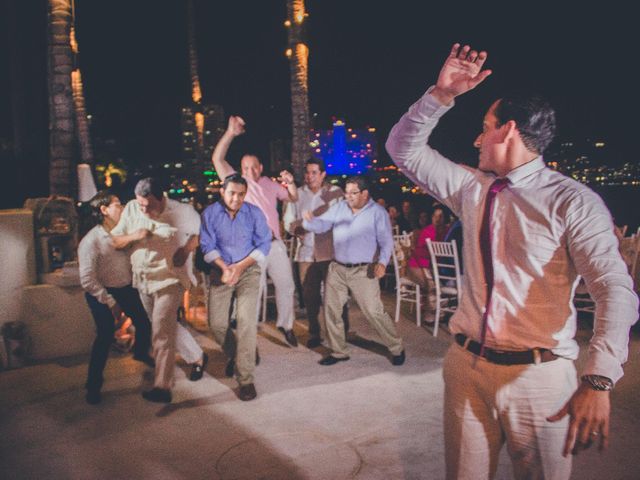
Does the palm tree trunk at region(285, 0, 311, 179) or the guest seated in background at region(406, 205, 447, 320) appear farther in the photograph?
the palm tree trunk at region(285, 0, 311, 179)

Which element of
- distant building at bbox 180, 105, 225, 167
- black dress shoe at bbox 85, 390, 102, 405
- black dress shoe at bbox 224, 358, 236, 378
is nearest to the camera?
black dress shoe at bbox 85, 390, 102, 405

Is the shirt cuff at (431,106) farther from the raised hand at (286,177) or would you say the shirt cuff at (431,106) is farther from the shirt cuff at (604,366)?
the raised hand at (286,177)

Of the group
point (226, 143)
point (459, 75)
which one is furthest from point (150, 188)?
point (459, 75)

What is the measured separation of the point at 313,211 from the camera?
19.7 ft

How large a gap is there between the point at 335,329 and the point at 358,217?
122 centimetres

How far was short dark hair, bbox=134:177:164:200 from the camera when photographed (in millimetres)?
4168

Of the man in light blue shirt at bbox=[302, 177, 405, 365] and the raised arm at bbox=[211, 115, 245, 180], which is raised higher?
the raised arm at bbox=[211, 115, 245, 180]

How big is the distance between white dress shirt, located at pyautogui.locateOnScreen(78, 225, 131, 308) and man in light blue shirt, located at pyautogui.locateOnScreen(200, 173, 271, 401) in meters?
0.83

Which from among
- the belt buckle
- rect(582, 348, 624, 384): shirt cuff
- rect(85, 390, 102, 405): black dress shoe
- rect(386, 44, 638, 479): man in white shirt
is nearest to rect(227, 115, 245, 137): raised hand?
rect(85, 390, 102, 405): black dress shoe

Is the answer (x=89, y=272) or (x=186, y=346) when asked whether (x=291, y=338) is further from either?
(x=89, y=272)

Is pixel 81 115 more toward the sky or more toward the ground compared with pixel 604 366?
more toward the sky

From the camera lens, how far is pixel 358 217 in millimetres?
5113

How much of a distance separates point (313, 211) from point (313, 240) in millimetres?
452

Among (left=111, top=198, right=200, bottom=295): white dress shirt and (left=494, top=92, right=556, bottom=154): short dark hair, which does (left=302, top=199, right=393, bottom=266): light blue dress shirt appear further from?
(left=494, top=92, right=556, bottom=154): short dark hair
